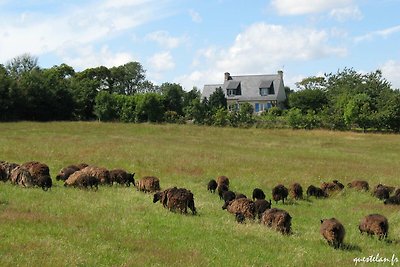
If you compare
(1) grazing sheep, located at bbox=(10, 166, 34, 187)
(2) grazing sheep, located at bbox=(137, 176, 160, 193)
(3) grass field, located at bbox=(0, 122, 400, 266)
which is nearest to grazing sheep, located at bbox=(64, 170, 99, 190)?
(3) grass field, located at bbox=(0, 122, 400, 266)

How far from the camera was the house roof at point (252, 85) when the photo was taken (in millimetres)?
102000

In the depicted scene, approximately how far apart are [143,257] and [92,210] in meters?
5.28

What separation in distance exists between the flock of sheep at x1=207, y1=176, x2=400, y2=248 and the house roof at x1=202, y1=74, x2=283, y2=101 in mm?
78296

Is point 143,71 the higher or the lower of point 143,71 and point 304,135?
the higher

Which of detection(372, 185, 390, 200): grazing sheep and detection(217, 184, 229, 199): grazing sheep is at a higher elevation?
detection(217, 184, 229, 199): grazing sheep

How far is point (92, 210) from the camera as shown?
15641 mm

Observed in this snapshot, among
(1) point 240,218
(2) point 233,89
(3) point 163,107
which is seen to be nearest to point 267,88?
(2) point 233,89

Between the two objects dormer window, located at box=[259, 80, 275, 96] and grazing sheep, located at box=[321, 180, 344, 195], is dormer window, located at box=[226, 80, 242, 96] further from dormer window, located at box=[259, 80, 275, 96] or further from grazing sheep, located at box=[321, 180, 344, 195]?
grazing sheep, located at box=[321, 180, 344, 195]

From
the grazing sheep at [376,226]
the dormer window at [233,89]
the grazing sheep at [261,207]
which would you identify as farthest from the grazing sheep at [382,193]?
the dormer window at [233,89]

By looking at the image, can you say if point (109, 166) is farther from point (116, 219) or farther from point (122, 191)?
point (116, 219)

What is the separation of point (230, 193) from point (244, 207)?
3.03m

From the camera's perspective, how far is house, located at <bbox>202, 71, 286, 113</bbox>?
333ft

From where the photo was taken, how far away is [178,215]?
16203mm

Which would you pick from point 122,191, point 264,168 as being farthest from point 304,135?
point 122,191
